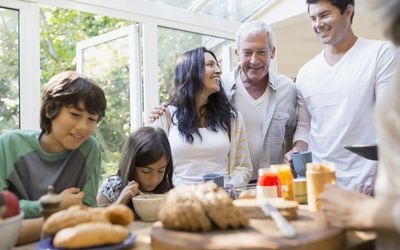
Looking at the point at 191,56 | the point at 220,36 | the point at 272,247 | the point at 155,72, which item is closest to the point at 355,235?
the point at 272,247

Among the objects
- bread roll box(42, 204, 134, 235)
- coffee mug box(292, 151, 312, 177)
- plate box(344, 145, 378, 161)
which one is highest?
plate box(344, 145, 378, 161)

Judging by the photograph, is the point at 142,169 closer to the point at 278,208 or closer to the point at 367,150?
the point at 278,208

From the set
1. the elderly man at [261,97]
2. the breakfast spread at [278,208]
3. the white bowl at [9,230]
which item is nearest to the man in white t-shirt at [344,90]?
the elderly man at [261,97]

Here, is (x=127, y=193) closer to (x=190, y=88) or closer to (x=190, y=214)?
(x=190, y=214)

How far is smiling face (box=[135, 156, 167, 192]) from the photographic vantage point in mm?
1431

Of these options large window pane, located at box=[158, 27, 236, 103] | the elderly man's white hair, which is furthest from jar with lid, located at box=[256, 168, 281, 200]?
large window pane, located at box=[158, 27, 236, 103]

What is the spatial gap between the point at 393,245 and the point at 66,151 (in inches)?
37.9

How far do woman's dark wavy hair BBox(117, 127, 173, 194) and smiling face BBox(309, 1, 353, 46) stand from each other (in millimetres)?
888

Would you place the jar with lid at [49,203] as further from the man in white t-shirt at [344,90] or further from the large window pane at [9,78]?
the large window pane at [9,78]

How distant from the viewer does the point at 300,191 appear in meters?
1.17

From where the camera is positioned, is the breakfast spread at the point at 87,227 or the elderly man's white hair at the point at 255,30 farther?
the elderly man's white hair at the point at 255,30

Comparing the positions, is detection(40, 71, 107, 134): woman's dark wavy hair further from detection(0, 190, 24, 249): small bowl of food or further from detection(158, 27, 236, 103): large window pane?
detection(158, 27, 236, 103): large window pane

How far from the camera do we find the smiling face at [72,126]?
1.16 metres

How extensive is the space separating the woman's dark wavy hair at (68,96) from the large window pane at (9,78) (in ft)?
4.58
